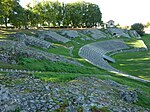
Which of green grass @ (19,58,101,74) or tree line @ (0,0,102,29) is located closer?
green grass @ (19,58,101,74)

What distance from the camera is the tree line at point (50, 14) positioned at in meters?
80.4

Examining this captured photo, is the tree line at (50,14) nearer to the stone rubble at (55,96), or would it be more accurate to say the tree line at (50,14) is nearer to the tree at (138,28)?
the tree at (138,28)

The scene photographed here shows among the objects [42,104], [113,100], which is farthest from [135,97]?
[42,104]

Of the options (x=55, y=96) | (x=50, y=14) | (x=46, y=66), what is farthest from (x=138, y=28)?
(x=55, y=96)

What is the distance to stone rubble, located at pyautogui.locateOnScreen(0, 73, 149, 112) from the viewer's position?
70.4ft

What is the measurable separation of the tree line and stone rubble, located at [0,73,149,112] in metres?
43.2

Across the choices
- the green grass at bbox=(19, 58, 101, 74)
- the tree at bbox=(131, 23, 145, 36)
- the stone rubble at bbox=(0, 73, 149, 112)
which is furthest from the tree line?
the stone rubble at bbox=(0, 73, 149, 112)

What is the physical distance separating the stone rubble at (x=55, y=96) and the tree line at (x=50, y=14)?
43159 millimetres

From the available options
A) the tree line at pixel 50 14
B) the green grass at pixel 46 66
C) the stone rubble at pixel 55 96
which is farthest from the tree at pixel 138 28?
the stone rubble at pixel 55 96

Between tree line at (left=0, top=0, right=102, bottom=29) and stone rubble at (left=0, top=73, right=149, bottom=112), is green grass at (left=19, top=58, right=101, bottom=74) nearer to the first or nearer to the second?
stone rubble at (left=0, top=73, right=149, bottom=112)

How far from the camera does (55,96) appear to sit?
23141 millimetres

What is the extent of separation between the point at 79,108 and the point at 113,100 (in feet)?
17.4

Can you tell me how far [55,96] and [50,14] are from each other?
9337 cm

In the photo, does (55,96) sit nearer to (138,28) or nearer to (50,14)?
(50,14)
